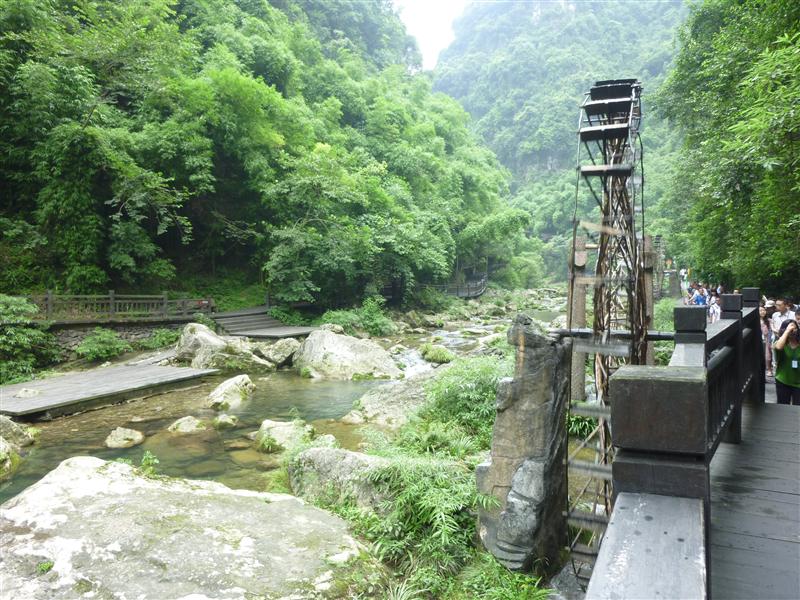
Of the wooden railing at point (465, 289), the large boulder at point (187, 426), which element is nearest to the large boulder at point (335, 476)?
the large boulder at point (187, 426)

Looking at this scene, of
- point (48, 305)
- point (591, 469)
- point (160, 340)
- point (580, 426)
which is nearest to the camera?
point (591, 469)

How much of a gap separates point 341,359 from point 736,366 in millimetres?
11653

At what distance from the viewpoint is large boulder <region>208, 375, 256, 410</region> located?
11000mm

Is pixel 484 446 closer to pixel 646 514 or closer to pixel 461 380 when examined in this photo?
pixel 461 380

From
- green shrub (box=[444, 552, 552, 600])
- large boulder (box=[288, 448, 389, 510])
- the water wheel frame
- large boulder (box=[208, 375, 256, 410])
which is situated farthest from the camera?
large boulder (box=[208, 375, 256, 410])

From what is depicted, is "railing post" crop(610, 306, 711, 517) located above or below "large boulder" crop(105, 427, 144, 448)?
above

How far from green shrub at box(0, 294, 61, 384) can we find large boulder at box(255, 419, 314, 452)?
809 centimetres

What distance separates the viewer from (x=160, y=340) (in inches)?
646

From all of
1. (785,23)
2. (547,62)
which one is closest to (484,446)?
(785,23)

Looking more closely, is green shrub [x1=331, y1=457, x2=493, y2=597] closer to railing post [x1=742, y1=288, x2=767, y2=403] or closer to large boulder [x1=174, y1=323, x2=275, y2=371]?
railing post [x1=742, y1=288, x2=767, y2=403]

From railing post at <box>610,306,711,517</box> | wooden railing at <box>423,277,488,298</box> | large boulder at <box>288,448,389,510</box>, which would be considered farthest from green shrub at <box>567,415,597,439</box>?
wooden railing at <box>423,277,488,298</box>

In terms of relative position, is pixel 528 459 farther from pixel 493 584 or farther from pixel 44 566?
pixel 44 566

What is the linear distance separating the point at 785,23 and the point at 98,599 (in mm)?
11511

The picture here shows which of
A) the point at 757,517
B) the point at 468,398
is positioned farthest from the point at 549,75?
the point at 757,517
